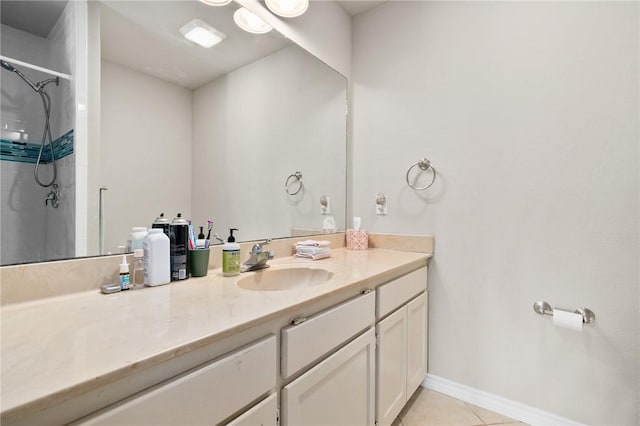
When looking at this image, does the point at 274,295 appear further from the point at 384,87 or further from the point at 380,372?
the point at 384,87

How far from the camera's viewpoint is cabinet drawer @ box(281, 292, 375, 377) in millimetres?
818

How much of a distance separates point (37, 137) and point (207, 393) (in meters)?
0.88

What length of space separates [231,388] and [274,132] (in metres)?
1.34

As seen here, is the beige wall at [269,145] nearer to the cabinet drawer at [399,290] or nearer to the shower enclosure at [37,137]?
the shower enclosure at [37,137]

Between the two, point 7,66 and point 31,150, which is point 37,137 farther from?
point 7,66

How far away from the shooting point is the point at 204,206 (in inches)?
51.7

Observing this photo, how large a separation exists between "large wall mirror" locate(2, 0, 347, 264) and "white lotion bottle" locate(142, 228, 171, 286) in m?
0.15

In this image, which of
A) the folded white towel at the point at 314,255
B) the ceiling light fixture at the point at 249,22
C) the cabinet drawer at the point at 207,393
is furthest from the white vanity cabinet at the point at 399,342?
the ceiling light fixture at the point at 249,22

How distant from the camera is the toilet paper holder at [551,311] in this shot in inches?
53.1

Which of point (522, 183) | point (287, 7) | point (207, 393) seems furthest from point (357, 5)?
point (207, 393)

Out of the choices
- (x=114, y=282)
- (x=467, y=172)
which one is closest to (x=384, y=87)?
(x=467, y=172)

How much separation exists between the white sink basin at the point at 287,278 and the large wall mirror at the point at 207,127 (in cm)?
26

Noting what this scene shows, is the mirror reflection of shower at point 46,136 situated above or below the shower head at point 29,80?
below

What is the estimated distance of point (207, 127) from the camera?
1.33 metres
